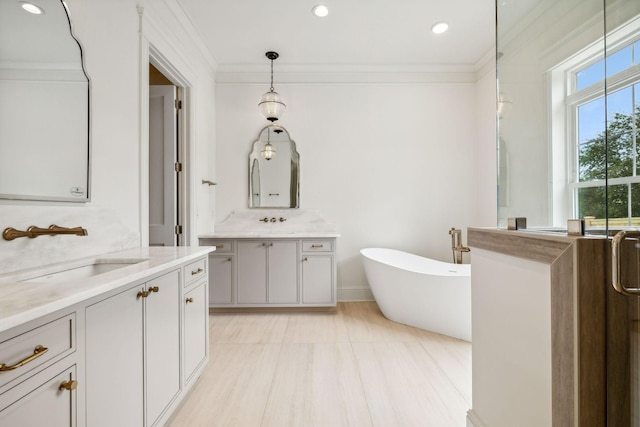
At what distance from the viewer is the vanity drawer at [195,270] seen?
1.64 m

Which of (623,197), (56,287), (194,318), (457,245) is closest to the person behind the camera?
(623,197)

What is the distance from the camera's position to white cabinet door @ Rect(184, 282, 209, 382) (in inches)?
64.0

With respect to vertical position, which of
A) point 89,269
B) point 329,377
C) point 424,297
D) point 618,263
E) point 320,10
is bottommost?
point 329,377

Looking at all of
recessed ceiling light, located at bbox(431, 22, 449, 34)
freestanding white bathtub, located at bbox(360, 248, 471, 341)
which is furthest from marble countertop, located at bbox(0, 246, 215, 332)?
recessed ceiling light, located at bbox(431, 22, 449, 34)

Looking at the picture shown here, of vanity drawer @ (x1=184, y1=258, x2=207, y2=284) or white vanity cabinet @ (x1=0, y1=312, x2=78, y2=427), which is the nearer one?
white vanity cabinet @ (x1=0, y1=312, x2=78, y2=427)

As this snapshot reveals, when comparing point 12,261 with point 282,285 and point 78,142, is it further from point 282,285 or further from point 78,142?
point 282,285

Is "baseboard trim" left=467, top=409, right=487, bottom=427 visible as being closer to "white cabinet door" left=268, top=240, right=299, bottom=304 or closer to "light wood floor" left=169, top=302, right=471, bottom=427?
"light wood floor" left=169, top=302, right=471, bottom=427

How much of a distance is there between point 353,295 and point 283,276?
993 millimetres

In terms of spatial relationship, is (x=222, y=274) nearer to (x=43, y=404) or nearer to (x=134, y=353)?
(x=134, y=353)

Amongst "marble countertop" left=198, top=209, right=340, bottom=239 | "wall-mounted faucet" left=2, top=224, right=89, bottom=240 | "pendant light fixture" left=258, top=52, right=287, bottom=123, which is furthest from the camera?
"marble countertop" left=198, top=209, right=340, bottom=239

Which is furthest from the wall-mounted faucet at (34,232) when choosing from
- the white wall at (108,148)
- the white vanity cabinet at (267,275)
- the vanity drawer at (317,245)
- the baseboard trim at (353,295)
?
the baseboard trim at (353,295)

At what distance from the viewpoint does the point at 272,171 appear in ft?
11.9

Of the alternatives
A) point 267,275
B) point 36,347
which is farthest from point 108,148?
point 267,275

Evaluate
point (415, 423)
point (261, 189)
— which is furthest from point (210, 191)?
point (415, 423)
